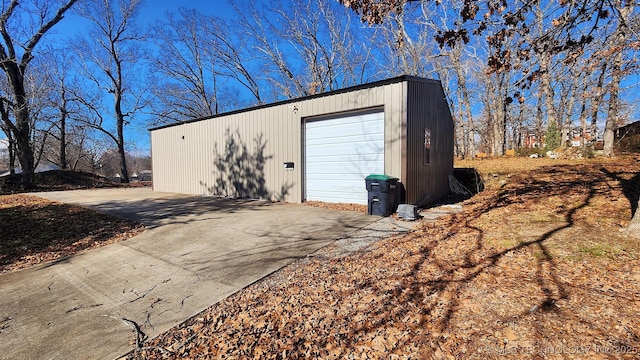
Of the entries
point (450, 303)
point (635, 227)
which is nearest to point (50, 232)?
point (450, 303)

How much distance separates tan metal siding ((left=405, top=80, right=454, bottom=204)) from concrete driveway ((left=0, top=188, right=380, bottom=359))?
1834 mm

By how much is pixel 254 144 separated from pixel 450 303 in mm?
7796

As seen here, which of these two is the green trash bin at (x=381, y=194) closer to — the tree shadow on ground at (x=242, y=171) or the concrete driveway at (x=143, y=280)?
the concrete driveway at (x=143, y=280)

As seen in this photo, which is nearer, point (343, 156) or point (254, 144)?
point (343, 156)

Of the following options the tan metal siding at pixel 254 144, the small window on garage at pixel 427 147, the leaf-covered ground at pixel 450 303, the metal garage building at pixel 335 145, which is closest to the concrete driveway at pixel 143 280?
the leaf-covered ground at pixel 450 303

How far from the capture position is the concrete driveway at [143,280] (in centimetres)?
244

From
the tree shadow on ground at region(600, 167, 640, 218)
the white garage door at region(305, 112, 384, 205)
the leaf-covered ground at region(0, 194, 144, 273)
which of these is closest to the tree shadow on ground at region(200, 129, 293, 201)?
the white garage door at region(305, 112, 384, 205)

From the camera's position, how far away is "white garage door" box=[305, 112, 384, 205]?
22.7 ft

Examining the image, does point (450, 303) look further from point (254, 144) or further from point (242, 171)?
point (242, 171)

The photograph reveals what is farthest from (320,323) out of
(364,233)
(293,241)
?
(364,233)

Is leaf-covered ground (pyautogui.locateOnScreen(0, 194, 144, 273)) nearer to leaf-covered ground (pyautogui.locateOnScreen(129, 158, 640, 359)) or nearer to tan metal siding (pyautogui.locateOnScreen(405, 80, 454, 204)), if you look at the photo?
leaf-covered ground (pyautogui.locateOnScreen(129, 158, 640, 359))

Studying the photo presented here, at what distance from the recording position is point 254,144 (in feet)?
30.1

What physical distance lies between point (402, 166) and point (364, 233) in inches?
86.8

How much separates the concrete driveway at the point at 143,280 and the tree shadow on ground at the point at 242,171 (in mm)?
2895
